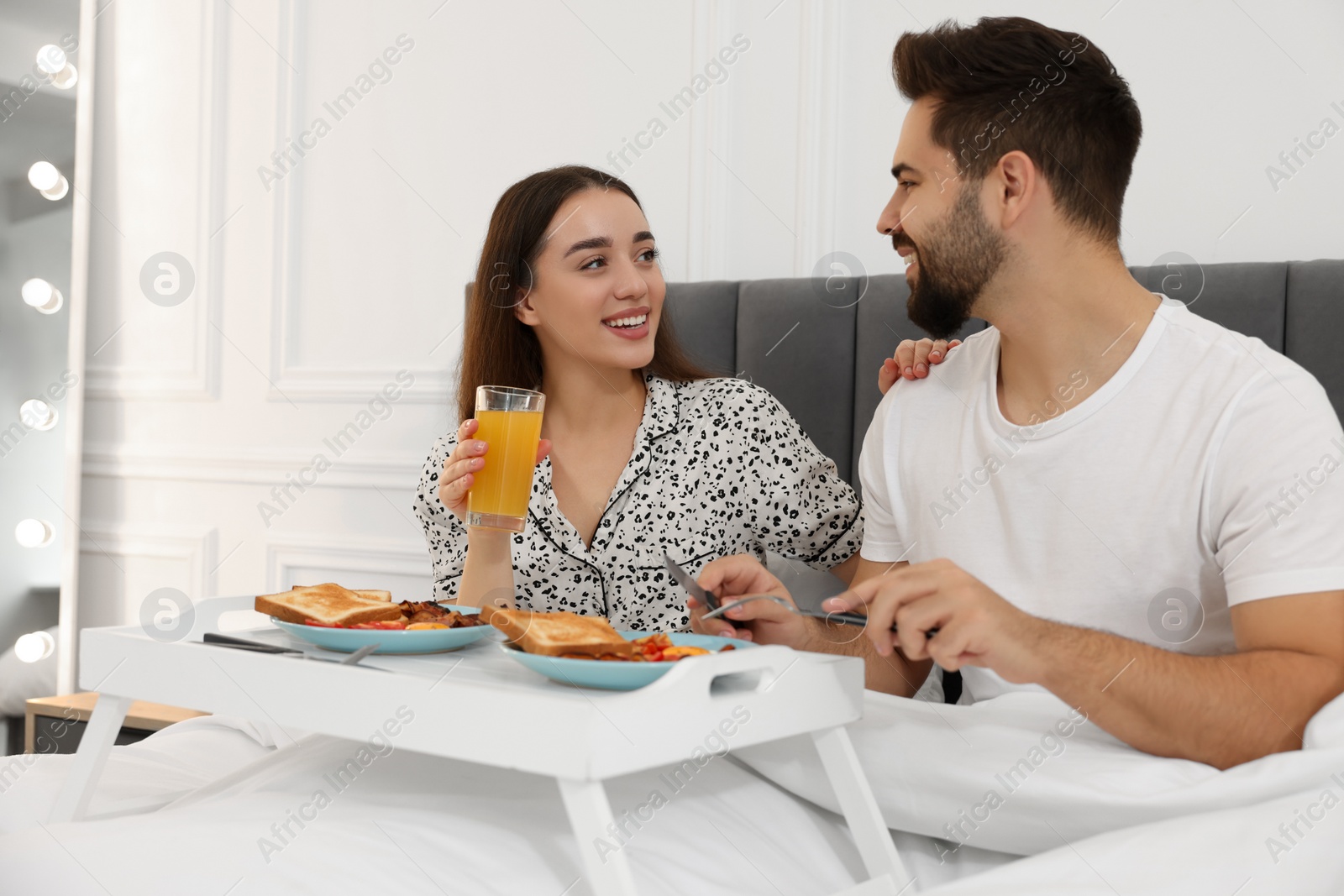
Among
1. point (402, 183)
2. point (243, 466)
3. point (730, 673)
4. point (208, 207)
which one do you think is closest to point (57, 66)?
point (208, 207)

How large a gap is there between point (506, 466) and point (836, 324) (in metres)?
0.78

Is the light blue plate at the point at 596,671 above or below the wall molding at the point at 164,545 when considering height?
above

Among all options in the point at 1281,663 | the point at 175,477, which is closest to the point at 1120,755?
the point at 1281,663

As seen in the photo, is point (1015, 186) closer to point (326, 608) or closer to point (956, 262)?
point (956, 262)

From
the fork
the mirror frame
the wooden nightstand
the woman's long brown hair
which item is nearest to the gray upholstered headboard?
the woman's long brown hair

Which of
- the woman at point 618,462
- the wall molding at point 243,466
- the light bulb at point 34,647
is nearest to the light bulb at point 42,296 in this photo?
the wall molding at point 243,466

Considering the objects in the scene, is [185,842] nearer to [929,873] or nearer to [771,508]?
[929,873]

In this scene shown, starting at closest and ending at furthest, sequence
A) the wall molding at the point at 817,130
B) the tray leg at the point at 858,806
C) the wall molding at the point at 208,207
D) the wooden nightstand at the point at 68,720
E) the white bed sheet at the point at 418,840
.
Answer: the white bed sheet at the point at 418,840, the tray leg at the point at 858,806, the wall molding at the point at 817,130, the wooden nightstand at the point at 68,720, the wall molding at the point at 208,207

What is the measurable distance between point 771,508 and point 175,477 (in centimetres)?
199

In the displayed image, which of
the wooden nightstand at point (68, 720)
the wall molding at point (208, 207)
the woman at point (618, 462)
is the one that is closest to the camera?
the woman at point (618, 462)

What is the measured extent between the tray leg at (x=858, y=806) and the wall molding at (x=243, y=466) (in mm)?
1789

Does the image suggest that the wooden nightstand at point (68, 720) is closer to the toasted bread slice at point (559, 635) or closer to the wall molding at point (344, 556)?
the wall molding at point (344, 556)

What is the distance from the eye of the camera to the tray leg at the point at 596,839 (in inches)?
34.3

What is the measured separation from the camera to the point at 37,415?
3.00 m
